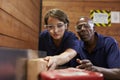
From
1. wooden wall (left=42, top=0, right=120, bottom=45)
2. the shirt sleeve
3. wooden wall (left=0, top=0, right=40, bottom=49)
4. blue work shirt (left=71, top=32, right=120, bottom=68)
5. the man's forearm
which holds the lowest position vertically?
the man's forearm

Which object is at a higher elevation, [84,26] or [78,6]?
[78,6]

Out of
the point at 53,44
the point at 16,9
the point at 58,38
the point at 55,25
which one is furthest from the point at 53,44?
the point at 16,9

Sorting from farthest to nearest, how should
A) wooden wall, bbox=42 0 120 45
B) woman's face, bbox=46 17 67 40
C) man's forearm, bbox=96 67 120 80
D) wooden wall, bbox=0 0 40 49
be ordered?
wooden wall, bbox=42 0 120 45
man's forearm, bbox=96 67 120 80
woman's face, bbox=46 17 67 40
wooden wall, bbox=0 0 40 49

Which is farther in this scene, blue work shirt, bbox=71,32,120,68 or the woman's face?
blue work shirt, bbox=71,32,120,68

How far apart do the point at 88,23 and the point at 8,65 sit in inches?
51.0

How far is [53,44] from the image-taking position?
Answer: 2080 millimetres

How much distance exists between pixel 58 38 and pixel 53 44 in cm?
22

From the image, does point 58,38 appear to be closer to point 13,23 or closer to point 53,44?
point 53,44

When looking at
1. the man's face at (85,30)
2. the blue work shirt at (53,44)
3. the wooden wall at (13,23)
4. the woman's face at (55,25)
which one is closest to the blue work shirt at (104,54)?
the man's face at (85,30)

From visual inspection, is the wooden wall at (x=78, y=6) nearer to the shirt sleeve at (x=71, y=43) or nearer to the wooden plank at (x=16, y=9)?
the shirt sleeve at (x=71, y=43)

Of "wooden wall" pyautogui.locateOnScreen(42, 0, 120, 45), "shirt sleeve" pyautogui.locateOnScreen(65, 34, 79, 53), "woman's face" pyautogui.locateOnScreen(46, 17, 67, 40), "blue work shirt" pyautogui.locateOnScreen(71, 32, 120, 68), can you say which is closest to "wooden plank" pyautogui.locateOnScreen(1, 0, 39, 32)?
"woman's face" pyautogui.locateOnScreen(46, 17, 67, 40)

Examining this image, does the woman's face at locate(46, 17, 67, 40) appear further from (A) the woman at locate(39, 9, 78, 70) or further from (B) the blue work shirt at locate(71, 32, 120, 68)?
(B) the blue work shirt at locate(71, 32, 120, 68)

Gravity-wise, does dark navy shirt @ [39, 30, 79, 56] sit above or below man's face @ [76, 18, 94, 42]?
below

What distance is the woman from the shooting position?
1657 millimetres
